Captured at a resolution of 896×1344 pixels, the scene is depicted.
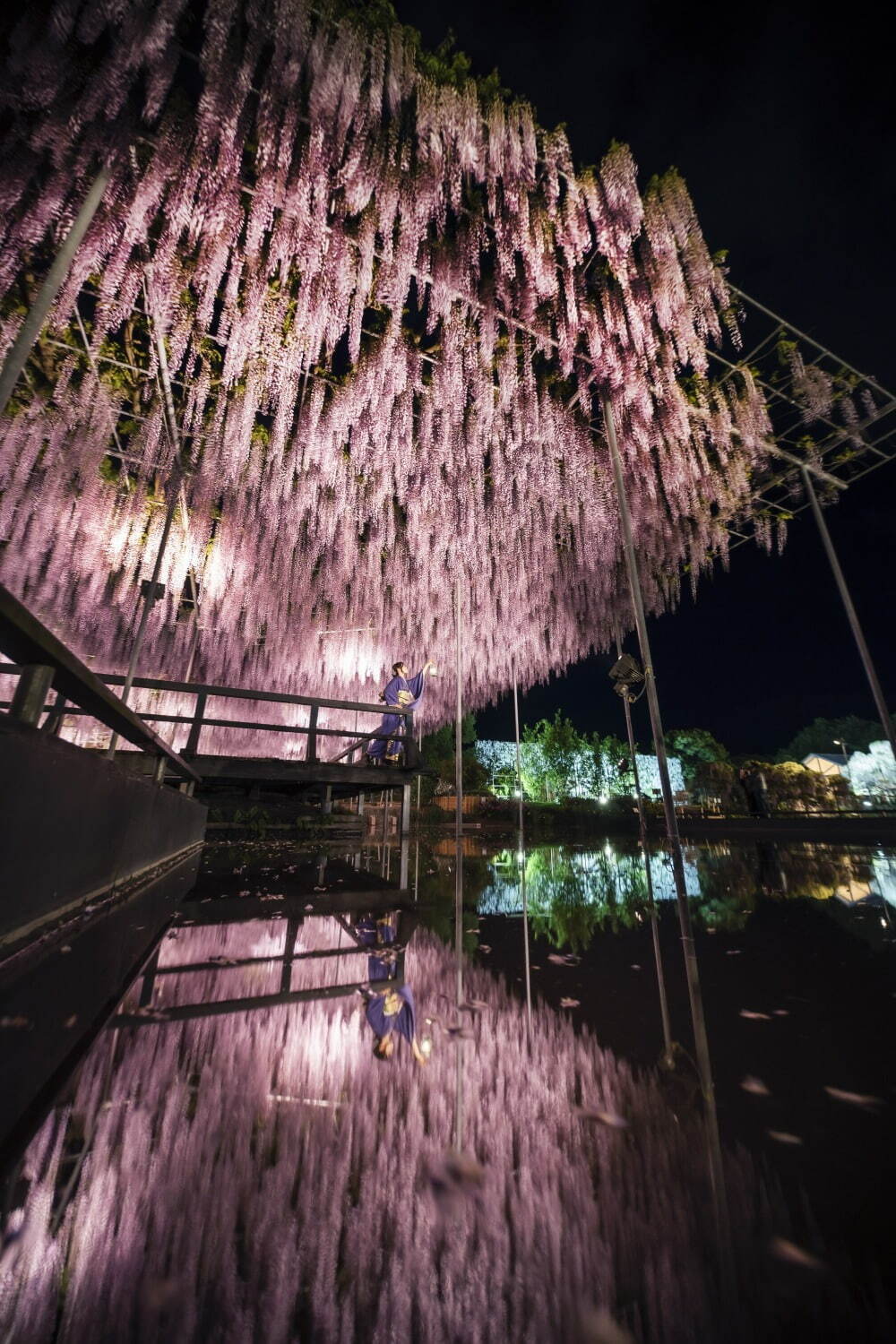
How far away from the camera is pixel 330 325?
5852mm

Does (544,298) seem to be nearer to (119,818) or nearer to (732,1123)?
(119,818)

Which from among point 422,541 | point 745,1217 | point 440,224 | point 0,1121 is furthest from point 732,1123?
point 422,541

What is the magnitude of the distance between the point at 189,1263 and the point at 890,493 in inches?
1721

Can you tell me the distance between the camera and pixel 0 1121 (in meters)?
0.90

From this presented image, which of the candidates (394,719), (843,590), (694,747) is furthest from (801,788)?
(694,747)

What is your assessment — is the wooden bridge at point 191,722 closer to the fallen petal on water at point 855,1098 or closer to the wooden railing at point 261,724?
the wooden railing at point 261,724

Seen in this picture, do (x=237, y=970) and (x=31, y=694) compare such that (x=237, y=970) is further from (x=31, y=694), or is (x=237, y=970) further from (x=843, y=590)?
(x=843, y=590)

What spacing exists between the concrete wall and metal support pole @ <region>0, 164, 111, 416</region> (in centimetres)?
256

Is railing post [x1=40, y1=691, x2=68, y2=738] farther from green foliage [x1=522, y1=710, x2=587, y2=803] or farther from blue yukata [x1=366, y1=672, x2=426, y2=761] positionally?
green foliage [x1=522, y1=710, x2=587, y2=803]

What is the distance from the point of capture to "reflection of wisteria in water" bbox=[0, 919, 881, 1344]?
594 millimetres

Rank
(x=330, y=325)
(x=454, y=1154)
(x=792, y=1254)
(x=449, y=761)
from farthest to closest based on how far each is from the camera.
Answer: (x=449, y=761)
(x=330, y=325)
(x=454, y=1154)
(x=792, y=1254)

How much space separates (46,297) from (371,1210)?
515 centimetres

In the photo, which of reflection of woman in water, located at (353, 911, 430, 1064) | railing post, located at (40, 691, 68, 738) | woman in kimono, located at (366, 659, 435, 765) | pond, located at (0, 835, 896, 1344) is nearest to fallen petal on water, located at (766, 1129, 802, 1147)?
pond, located at (0, 835, 896, 1344)

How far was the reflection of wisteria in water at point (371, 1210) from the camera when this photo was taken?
1.95 ft
